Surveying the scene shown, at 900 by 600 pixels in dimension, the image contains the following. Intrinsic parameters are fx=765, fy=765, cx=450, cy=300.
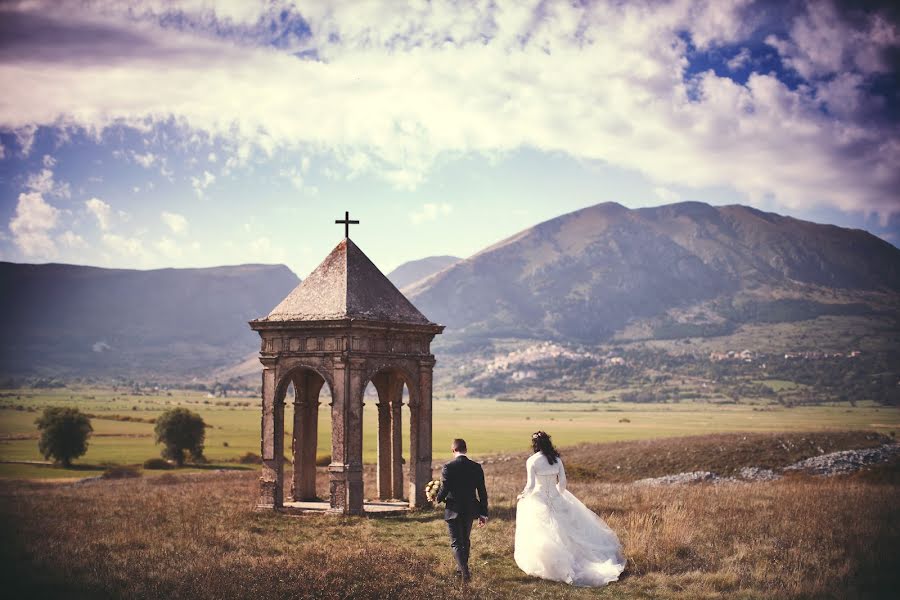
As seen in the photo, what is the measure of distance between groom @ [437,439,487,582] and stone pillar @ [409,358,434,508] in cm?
816

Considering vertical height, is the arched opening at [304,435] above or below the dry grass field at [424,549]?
above

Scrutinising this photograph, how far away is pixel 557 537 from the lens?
12.9 metres

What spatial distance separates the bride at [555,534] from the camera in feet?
41.8

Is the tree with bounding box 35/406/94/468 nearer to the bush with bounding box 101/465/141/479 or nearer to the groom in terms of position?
the bush with bounding box 101/465/141/479

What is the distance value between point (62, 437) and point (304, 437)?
42.0m

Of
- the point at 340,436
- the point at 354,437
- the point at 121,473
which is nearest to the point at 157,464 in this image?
the point at 121,473

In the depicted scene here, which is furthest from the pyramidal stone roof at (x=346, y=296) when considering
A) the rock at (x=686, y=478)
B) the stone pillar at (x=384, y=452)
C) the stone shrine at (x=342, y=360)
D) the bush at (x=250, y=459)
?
the bush at (x=250, y=459)

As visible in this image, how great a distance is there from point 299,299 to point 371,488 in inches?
416

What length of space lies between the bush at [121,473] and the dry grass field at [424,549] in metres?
23.5

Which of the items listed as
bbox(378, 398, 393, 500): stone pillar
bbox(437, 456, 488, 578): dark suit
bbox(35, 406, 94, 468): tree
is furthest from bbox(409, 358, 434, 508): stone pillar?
bbox(35, 406, 94, 468): tree

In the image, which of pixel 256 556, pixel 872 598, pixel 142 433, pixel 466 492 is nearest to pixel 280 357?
pixel 256 556

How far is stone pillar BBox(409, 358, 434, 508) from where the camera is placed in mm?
21375

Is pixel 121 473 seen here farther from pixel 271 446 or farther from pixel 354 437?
pixel 354 437

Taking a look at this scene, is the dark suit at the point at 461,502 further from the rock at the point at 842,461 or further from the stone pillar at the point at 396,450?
the rock at the point at 842,461
